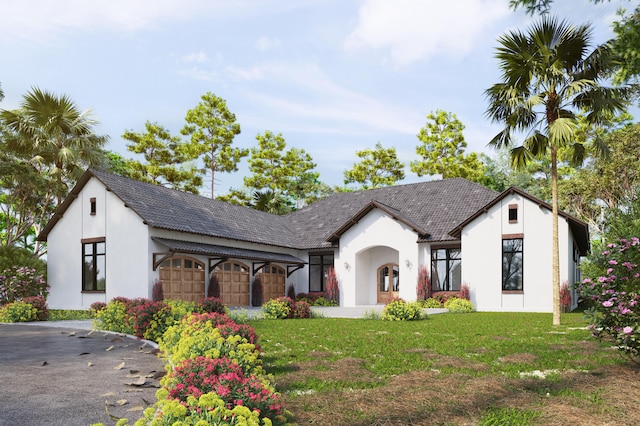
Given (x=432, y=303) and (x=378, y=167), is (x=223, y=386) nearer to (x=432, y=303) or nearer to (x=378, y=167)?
(x=432, y=303)

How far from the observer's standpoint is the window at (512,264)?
2561 cm

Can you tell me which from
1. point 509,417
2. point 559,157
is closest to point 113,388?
point 509,417

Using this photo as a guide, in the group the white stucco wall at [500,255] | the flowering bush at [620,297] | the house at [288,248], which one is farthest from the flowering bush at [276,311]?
the flowering bush at [620,297]

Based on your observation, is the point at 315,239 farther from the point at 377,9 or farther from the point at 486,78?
the point at 377,9

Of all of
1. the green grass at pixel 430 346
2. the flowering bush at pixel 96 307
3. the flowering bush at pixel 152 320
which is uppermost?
the flowering bush at pixel 152 320

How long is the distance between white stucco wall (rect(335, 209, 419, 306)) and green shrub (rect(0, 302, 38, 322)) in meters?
15.9

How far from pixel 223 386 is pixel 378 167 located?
1885 inches

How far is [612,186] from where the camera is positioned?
118 feet

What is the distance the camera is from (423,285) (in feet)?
91.3

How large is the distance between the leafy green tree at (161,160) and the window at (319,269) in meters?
20.6

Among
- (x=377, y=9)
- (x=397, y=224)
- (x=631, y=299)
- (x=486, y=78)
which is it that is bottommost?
(x=631, y=299)

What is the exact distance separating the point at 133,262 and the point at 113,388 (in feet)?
56.3

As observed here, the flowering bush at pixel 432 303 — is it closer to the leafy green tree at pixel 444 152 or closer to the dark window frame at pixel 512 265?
the dark window frame at pixel 512 265

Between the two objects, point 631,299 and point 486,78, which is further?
point 486,78
